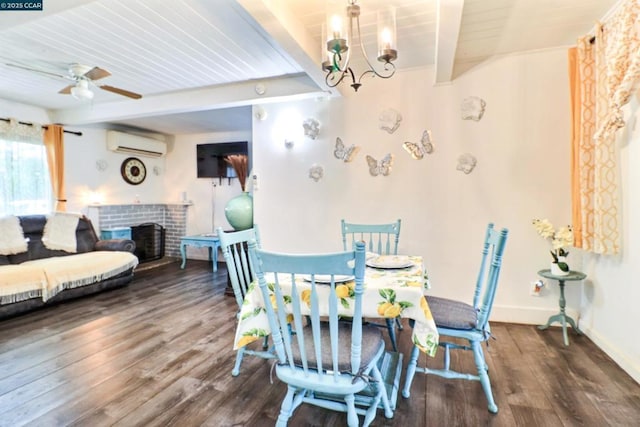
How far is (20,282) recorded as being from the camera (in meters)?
3.19

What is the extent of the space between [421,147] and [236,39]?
6.08ft

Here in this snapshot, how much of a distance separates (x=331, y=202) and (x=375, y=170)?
568 mm

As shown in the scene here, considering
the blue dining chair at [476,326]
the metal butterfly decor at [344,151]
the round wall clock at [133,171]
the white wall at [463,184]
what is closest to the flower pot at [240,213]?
the white wall at [463,184]

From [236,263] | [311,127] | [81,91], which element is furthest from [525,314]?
[81,91]

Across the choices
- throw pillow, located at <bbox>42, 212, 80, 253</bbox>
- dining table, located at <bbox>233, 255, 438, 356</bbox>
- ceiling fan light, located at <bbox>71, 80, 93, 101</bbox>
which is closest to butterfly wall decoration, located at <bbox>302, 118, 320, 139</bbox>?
ceiling fan light, located at <bbox>71, 80, 93, 101</bbox>

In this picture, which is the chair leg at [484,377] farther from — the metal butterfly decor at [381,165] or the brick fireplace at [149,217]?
the brick fireplace at [149,217]

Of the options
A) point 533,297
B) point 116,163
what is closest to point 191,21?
point 533,297

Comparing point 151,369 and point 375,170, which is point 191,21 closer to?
point 375,170

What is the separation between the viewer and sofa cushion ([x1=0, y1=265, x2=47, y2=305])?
10.1ft

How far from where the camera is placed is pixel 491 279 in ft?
5.67

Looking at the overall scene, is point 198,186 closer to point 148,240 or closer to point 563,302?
point 148,240

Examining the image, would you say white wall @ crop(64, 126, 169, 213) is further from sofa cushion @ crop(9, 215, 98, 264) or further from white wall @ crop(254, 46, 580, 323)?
white wall @ crop(254, 46, 580, 323)

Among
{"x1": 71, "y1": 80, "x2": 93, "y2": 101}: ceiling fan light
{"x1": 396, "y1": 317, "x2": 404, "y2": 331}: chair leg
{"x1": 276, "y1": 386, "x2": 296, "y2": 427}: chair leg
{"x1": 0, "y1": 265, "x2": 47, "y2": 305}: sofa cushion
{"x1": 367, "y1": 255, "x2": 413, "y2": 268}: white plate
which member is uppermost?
{"x1": 71, "y1": 80, "x2": 93, "y2": 101}: ceiling fan light

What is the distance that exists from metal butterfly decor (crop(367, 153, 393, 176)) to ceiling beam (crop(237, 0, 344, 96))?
39.0 inches
